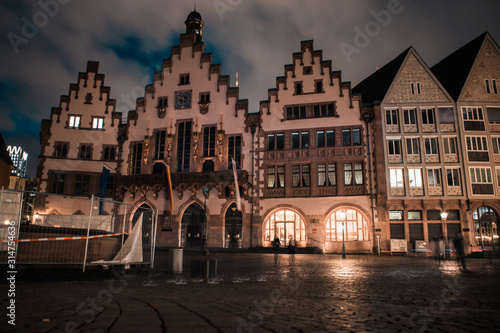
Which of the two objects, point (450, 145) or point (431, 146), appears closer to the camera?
point (450, 145)

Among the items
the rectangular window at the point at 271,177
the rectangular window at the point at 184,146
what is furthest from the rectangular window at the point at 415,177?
the rectangular window at the point at 184,146

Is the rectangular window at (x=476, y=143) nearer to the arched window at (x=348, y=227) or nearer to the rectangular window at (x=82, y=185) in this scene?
the arched window at (x=348, y=227)

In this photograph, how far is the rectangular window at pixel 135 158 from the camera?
3782 cm

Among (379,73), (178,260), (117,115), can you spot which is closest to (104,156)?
(117,115)

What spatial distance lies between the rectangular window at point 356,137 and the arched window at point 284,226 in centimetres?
848

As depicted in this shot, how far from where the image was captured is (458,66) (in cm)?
3581

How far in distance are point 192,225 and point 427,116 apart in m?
24.5

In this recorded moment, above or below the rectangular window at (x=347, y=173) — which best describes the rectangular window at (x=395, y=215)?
below

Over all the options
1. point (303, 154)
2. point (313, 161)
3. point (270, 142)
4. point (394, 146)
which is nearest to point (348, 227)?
point (313, 161)

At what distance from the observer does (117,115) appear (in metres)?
39.2

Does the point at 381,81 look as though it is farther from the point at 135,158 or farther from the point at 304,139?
the point at 135,158

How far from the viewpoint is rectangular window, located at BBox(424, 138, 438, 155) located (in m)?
32.3

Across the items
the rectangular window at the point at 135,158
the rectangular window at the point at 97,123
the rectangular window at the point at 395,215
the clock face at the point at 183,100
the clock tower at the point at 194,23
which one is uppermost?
the clock tower at the point at 194,23

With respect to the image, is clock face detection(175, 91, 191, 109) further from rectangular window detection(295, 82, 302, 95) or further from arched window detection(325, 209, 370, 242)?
arched window detection(325, 209, 370, 242)
